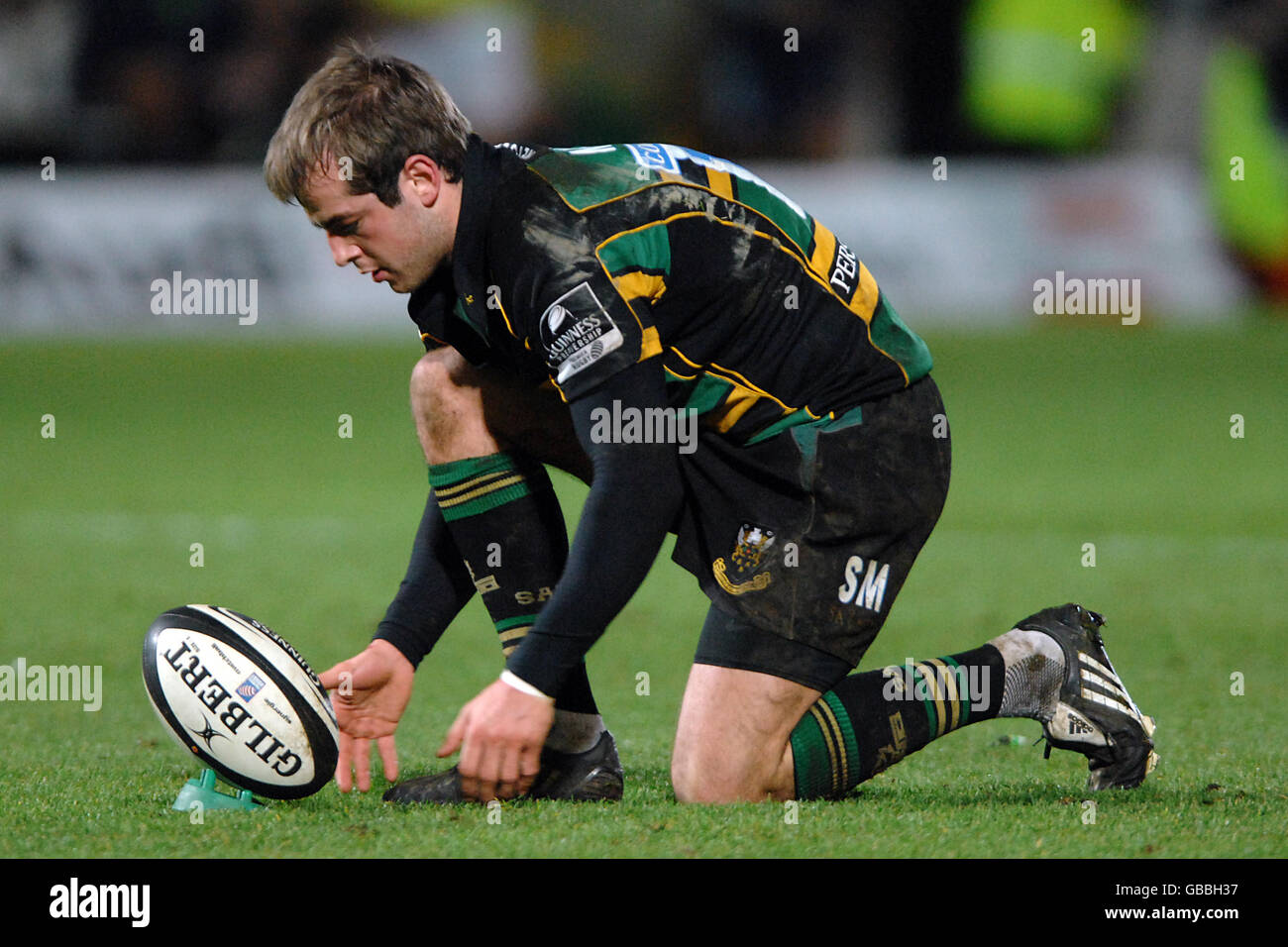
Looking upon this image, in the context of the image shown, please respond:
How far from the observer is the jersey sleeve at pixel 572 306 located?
3.15 metres

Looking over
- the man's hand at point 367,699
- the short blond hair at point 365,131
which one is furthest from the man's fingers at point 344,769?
the short blond hair at point 365,131

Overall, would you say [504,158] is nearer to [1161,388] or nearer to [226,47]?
[1161,388]

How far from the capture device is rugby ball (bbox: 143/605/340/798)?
349 centimetres

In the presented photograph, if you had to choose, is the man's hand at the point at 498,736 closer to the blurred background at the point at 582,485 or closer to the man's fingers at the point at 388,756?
the blurred background at the point at 582,485

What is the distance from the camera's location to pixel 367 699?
3854 mm

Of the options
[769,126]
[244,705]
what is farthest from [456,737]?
[769,126]

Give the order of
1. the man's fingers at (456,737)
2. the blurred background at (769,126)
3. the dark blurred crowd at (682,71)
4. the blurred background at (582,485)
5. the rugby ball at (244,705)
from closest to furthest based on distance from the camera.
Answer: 1. the man's fingers at (456,737)
2. the rugby ball at (244,705)
3. the blurred background at (582,485)
4. the blurred background at (769,126)
5. the dark blurred crowd at (682,71)

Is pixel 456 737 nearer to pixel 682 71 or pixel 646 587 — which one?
pixel 646 587

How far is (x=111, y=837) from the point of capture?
3324 mm

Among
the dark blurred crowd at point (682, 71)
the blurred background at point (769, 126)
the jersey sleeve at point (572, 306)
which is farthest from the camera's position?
the dark blurred crowd at point (682, 71)

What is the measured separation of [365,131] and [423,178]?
15cm

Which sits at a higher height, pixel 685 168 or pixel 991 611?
pixel 685 168

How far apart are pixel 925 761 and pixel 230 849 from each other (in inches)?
72.4

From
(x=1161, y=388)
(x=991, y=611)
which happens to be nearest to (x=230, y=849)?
(x=991, y=611)
